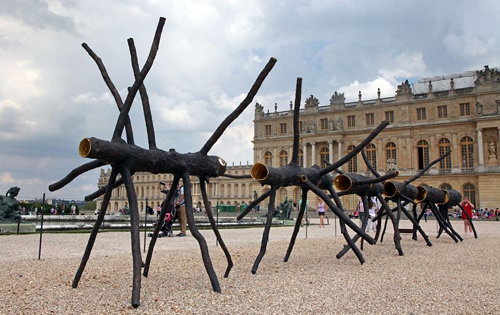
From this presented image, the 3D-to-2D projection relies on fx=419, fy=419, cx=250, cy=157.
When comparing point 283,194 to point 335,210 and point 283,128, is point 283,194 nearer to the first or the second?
point 283,128

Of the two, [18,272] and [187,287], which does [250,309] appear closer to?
[187,287]

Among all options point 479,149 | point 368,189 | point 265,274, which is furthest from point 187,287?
point 479,149

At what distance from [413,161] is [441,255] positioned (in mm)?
41542

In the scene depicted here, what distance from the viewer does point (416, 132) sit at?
4859 centimetres

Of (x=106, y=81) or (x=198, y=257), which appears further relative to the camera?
(x=198, y=257)

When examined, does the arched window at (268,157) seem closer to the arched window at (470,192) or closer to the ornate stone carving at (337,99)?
the ornate stone carving at (337,99)

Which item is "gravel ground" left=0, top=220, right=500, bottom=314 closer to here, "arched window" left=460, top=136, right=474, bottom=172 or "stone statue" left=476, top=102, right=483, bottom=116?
"stone statue" left=476, top=102, right=483, bottom=116

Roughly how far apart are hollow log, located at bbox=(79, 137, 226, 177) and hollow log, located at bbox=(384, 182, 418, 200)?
5748 mm

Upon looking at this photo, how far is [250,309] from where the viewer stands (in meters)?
4.27

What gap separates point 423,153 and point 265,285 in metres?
47.2

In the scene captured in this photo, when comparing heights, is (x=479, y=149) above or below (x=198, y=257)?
above

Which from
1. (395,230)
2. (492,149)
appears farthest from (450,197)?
(492,149)

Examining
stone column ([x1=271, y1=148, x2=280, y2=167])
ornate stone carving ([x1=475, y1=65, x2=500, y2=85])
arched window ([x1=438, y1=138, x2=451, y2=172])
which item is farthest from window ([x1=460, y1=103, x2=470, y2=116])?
stone column ([x1=271, y1=148, x2=280, y2=167])

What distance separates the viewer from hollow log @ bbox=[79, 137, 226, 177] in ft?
14.3
